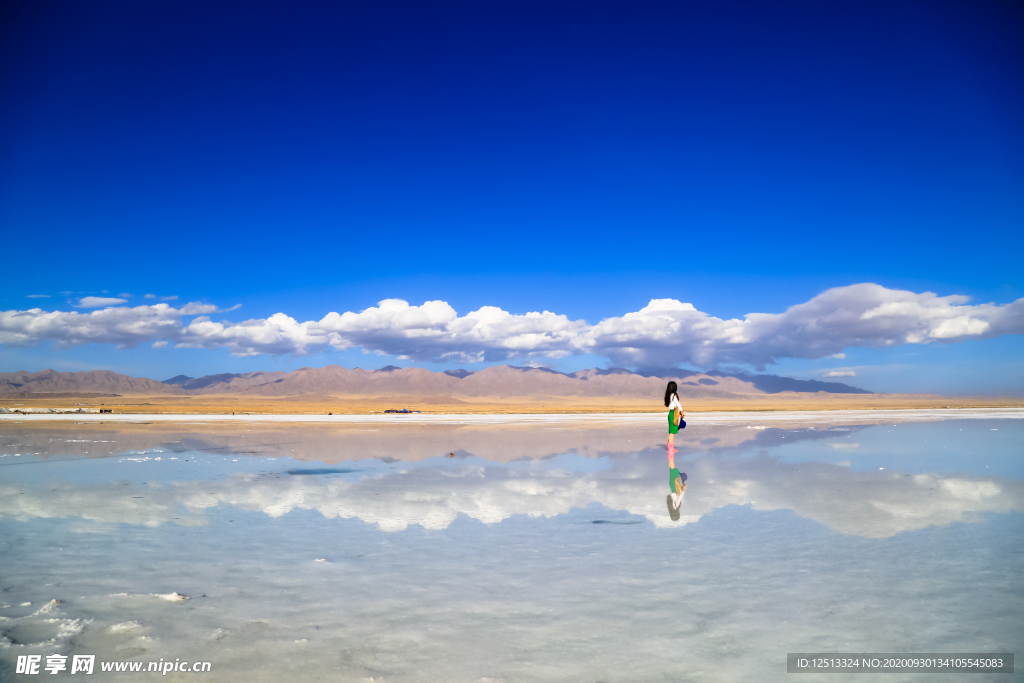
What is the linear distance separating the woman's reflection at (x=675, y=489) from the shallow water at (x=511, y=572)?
200mm

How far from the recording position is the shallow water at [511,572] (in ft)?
15.0

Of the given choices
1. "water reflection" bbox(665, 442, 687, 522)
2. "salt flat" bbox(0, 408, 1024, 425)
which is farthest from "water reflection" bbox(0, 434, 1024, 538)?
"salt flat" bbox(0, 408, 1024, 425)

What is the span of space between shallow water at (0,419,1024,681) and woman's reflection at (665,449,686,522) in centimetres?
20

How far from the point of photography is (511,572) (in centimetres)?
645

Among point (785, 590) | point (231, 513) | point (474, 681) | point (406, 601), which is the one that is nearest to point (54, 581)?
→ point (231, 513)

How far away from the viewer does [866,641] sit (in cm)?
465

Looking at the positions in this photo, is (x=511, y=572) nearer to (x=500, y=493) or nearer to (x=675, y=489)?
(x=500, y=493)

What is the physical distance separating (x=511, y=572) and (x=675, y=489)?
6.29m

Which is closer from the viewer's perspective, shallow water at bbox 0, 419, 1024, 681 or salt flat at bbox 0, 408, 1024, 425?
shallow water at bbox 0, 419, 1024, 681

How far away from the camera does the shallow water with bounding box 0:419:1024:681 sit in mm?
4566

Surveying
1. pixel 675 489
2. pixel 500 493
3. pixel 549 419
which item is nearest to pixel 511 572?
pixel 500 493

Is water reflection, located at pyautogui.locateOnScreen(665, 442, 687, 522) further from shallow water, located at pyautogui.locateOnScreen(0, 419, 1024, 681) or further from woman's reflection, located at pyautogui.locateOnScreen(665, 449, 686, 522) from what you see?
shallow water, located at pyautogui.locateOnScreen(0, 419, 1024, 681)

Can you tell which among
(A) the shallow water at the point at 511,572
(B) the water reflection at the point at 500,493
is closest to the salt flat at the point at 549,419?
(B) the water reflection at the point at 500,493

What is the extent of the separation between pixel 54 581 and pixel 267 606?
2871mm
